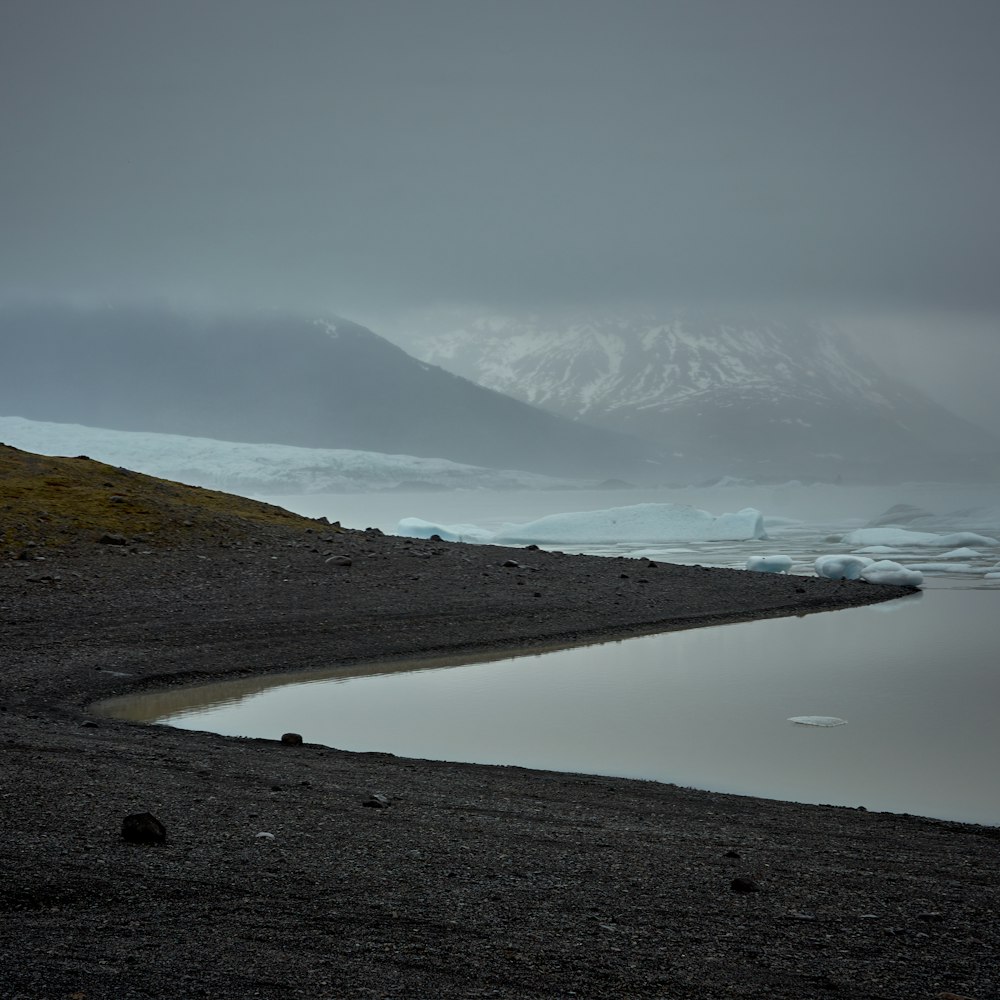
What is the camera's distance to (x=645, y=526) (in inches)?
1688

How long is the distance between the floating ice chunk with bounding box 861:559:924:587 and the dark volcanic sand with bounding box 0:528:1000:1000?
18.0m

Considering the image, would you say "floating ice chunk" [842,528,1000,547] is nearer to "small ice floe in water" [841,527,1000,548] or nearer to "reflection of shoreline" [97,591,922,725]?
"small ice floe in water" [841,527,1000,548]

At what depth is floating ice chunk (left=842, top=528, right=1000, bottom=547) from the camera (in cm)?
3819

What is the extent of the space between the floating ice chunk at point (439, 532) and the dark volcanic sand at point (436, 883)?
2399 centimetres

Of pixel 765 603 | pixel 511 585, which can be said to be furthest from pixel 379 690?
pixel 765 603

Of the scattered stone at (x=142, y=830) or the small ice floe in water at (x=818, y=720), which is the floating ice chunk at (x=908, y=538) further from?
the scattered stone at (x=142, y=830)

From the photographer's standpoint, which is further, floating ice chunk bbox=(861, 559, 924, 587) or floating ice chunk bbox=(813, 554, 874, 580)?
floating ice chunk bbox=(813, 554, 874, 580)

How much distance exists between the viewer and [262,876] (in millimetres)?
5129

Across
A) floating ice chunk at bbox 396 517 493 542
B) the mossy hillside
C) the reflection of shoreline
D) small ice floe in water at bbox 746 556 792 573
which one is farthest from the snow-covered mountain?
the reflection of shoreline

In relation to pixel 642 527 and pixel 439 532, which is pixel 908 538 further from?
pixel 439 532

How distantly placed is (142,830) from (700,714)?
6901 millimetres

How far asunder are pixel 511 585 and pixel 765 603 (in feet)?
15.1

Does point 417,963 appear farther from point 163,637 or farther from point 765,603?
point 765,603

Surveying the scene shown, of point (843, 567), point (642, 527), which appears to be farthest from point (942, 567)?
point (642, 527)
